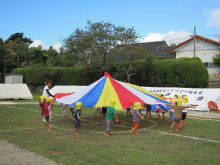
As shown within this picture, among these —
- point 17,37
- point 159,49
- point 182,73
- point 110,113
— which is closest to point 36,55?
point 17,37

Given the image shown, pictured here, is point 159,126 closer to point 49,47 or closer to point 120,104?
point 120,104

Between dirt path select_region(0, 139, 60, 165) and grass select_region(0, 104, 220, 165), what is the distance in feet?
0.81

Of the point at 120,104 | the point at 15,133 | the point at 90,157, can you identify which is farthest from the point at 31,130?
the point at 90,157

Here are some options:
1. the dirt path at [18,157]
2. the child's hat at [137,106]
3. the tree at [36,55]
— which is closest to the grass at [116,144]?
the dirt path at [18,157]

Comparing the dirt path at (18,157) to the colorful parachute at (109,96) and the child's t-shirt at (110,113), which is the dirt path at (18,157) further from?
the colorful parachute at (109,96)

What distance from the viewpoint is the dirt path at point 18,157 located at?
5781 mm

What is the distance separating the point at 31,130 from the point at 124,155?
185 inches

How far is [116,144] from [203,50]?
26366 mm

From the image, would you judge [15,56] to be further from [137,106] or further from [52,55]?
[137,106]

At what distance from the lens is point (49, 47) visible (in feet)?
203

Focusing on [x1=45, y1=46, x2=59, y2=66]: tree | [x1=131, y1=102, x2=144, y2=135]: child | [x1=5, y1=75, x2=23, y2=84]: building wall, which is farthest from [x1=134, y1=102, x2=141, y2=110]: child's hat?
[x1=45, y1=46, x2=59, y2=66]: tree

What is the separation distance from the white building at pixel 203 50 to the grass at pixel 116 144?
20.5m

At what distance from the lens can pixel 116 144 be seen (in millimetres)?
7680

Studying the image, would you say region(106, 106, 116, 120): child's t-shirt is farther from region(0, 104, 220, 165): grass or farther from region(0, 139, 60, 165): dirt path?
region(0, 139, 60, 165): dirt path
